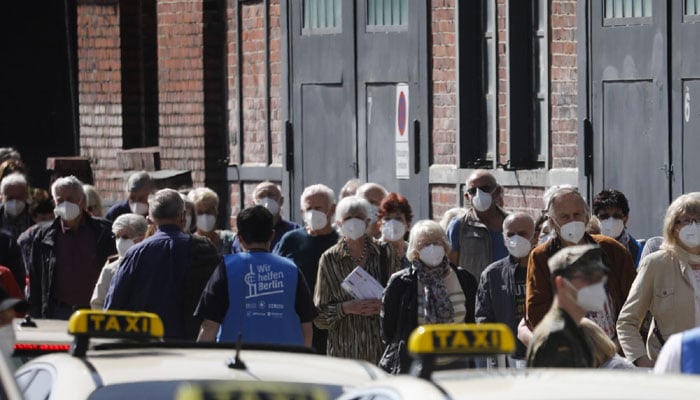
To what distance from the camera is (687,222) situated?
10711 millimetres

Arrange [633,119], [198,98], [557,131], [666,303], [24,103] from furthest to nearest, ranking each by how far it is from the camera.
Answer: [24,103]
[198,98]
[557,131]
[633,119]
[666,303]

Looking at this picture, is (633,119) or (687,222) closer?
(687,222)

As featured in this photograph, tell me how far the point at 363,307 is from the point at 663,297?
2.18m

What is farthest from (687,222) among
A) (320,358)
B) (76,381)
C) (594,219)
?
(76,381)

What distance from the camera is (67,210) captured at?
15148 mm

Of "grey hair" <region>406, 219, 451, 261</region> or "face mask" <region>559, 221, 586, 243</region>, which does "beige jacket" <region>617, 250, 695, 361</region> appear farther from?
"grey hair" <region>406, 219, 451, 261</region>

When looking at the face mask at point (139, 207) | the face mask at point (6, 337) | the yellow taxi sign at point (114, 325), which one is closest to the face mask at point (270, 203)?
the face mask at point (139, 207)

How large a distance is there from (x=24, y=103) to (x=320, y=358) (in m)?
20.6

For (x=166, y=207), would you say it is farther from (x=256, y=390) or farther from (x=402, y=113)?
(x=402, y=113)

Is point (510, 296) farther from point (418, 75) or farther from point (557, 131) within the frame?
point (418, 75)

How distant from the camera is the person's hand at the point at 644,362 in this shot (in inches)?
411

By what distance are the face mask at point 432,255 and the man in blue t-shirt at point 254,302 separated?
97cm

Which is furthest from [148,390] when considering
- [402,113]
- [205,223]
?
[402,113]

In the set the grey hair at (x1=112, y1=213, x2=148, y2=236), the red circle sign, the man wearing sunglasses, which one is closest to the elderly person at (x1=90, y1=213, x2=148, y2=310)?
the grey hair at (x1=112, y1=213, x2=148, y2=236)
